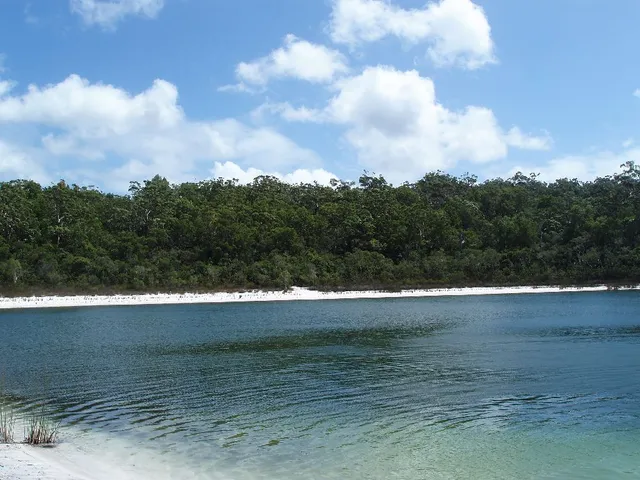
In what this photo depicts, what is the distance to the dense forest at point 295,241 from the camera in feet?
251

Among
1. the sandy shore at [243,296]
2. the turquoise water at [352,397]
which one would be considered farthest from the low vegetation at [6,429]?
the sandy shore at [243,296]

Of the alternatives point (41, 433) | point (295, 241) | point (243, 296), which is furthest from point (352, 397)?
point (295, 241)

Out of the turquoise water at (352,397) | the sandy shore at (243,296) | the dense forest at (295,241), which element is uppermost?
the dense forest at (295,241)

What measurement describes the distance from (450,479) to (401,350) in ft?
53.1

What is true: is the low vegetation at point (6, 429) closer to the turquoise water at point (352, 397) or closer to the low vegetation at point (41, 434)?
the low vegetation at point (41, 434)

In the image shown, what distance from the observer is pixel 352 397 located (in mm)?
16719

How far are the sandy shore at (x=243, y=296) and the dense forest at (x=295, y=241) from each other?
2.93 meters

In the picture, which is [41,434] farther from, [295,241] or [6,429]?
[295,241]

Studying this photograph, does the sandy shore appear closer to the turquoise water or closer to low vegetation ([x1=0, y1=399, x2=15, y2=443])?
the turquoise water

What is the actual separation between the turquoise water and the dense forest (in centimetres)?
4209

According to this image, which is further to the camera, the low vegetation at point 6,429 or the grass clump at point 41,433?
the grass clump at point 41,433

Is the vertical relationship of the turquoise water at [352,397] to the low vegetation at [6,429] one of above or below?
below

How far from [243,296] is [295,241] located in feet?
56.2

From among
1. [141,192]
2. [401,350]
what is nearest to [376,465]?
[401,350]
